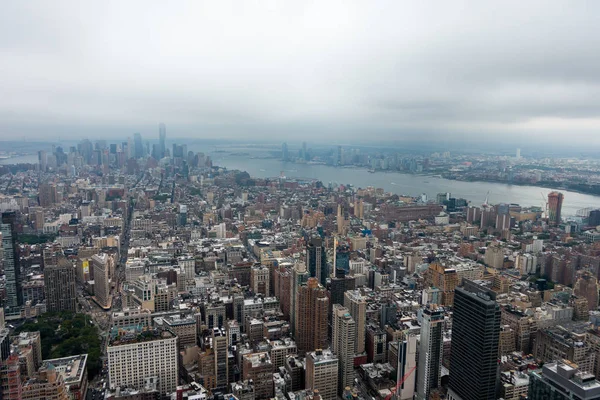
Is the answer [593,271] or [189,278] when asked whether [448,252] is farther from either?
[189,278]

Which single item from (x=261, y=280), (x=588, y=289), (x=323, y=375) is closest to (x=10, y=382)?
(x=323, y=375)

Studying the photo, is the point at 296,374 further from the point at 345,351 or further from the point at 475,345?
the point at 475,345

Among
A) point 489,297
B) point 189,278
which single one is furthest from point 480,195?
point 489,297

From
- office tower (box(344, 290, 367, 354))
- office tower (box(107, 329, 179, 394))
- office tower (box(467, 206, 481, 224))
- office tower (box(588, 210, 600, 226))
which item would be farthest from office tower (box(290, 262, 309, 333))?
office tower (box(467, 206, 481, 224))

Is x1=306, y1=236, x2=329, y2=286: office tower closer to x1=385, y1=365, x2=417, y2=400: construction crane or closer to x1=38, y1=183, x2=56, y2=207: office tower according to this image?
x1=385, y1=365, x2=417, y2=400: construction crane

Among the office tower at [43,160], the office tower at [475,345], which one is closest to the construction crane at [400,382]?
the office tower at [475,345]

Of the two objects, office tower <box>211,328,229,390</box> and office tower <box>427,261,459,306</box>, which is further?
office tower <box>427,261,459,306</box>
